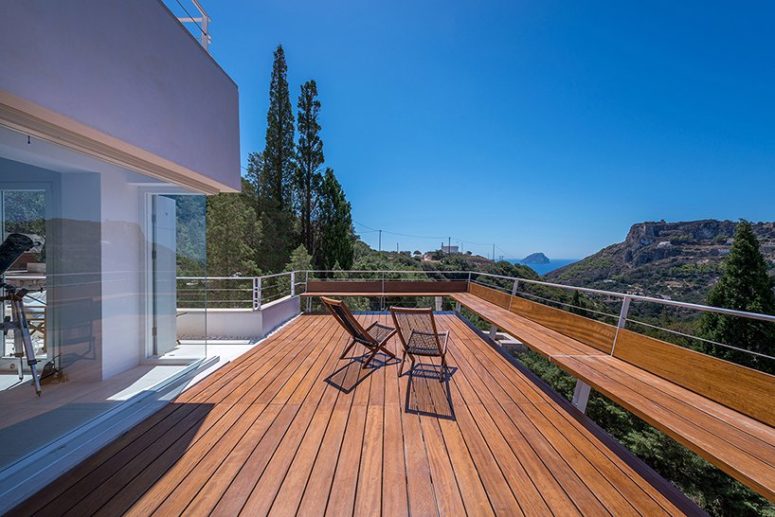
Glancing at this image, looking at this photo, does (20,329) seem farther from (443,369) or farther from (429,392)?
(443,369)

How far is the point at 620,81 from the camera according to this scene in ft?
36.2

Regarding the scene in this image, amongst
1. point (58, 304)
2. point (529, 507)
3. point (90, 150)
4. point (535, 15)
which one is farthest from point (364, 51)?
point (529, 507)

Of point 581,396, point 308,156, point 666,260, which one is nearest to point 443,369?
point 581,396

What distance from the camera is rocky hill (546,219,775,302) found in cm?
1953

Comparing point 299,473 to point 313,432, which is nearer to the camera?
point 299,473

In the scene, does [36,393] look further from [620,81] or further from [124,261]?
[620,81]

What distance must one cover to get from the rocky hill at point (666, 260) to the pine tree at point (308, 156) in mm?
17288

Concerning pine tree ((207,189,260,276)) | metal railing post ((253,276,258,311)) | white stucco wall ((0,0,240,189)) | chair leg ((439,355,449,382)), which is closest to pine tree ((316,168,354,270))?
pine tree ((207,189,260,276))

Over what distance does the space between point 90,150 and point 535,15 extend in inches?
335

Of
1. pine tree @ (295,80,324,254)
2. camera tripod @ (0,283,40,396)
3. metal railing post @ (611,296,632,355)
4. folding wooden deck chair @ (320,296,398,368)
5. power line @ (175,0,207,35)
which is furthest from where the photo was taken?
pine tree @ (295,80,324,254)

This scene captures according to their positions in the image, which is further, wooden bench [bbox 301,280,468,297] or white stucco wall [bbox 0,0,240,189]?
wooden bench [bbox 301,280,468,297]

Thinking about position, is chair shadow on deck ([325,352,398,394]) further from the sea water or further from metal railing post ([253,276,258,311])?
the sea water

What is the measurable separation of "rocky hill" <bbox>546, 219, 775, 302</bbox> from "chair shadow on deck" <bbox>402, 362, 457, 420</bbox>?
1845cm

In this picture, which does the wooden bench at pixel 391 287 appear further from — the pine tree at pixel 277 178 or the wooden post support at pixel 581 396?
the pine tree at pixel 277 178
